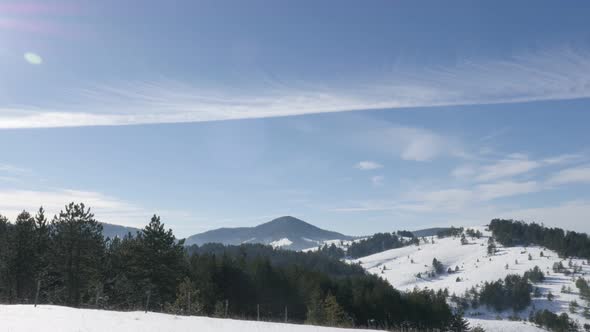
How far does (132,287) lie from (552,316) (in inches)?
7974

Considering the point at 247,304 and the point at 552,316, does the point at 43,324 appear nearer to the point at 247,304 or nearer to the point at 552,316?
the point at 247,304

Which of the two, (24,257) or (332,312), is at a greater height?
(24,257)

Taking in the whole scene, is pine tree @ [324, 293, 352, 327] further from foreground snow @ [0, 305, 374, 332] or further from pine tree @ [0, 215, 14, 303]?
pine tree @ [0, 215, 14, 303]

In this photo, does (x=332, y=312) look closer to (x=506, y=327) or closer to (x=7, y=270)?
(x=7, y=270)

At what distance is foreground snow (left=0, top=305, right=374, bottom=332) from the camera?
635 inches

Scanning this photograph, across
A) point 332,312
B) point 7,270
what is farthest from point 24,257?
point 332,312

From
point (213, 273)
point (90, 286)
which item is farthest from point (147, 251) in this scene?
point (213, 273)

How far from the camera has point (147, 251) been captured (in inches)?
2263

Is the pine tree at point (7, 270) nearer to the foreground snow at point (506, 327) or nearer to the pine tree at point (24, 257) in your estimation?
the pine tree at point (24, 257)

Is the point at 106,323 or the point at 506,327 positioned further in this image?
the point at 506,327

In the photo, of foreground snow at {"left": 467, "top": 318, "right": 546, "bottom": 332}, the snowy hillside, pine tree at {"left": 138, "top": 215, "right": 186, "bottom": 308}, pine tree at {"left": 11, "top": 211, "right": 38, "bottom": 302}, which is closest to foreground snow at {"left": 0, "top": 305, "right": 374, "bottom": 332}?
the snowy hillside

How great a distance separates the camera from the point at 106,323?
17828 mm

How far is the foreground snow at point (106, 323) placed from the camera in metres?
16.1

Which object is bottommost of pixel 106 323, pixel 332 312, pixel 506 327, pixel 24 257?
pixel 506 327
